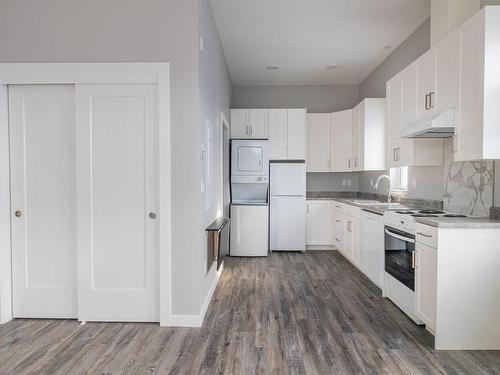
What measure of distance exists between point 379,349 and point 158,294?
175cm

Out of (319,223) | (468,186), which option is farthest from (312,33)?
(319,223)

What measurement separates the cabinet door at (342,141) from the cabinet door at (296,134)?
0.55 metres

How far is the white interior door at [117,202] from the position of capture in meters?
2.78

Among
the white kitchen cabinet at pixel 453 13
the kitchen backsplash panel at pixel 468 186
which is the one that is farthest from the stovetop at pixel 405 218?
the white kitchen cabinet at pixel 453 13

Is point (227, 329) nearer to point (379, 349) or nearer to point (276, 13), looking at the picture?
point (379, 349)

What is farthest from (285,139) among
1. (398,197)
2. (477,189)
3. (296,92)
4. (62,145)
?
(62,145)

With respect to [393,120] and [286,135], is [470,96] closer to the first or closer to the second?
[393,120]

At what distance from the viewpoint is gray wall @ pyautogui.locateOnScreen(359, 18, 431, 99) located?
3.78 meters

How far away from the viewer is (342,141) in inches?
219

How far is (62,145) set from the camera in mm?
2852

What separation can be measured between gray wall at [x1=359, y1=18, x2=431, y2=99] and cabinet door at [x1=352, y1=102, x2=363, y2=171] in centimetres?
41

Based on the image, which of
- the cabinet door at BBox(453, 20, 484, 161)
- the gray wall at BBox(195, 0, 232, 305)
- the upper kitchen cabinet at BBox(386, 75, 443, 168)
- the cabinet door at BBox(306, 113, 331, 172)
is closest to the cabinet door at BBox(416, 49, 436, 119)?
the upper kitchen cabinet at BBox(386, 75, 443, 168)

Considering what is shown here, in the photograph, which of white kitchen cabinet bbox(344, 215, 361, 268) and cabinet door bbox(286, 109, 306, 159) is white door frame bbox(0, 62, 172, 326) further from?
cabinet door bbox(286, 109, 306, 159)

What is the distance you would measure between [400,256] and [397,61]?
2.79m
